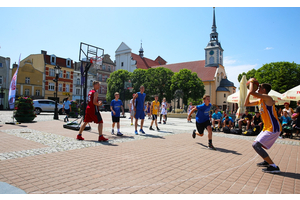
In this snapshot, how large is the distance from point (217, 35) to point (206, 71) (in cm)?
1246

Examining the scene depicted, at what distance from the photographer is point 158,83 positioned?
45.5 meters

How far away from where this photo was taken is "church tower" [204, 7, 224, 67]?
61.1 metres

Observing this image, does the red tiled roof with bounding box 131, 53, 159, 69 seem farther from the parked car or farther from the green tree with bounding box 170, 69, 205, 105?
the parked car

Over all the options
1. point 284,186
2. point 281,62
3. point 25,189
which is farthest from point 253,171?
point 281,62

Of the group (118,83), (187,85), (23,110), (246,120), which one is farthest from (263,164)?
(118,83)

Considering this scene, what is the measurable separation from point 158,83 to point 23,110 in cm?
3446

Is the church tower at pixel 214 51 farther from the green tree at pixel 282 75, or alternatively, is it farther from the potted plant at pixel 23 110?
the potted plant at pixel 23 110

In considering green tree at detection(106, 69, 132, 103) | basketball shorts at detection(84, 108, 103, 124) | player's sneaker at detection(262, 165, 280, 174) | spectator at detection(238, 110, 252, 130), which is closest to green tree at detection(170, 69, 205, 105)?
green tree at detection(106, 69, 132, 103)

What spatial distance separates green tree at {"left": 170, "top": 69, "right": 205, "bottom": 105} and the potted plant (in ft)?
110

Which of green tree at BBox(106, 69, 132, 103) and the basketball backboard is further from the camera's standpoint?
green tree at BBox(106, 69, 132, 103)

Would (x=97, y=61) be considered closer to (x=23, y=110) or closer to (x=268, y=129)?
(x=23, y=110)

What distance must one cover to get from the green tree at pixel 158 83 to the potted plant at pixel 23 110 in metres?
32.9

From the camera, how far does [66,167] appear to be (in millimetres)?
3879

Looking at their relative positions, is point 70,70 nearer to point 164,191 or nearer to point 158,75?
point 158,75
